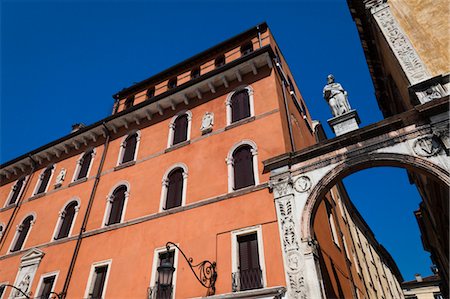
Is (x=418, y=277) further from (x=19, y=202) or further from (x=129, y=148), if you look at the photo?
(x=19, y=202)

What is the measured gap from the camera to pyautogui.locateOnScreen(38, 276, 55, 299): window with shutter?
40.5 ft

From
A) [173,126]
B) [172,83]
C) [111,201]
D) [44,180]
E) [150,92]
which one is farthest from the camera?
[150,92]

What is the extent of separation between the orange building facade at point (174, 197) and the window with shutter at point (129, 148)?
0.07 meters

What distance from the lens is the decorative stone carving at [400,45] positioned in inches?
363

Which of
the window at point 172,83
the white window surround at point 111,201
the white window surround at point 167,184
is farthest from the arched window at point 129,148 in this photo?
the window at point 172,83

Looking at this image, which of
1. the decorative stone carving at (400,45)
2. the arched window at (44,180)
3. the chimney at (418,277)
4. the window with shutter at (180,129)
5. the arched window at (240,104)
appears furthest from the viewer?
the chimney at (418,277)

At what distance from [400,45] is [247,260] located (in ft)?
28.5

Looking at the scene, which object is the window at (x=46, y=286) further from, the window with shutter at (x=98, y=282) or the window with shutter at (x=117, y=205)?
the window with shutter at (x=117, y=205)

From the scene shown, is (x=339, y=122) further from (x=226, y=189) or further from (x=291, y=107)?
(x=226, y=189)

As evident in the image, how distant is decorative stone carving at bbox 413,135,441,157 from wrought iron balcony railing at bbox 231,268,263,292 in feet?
17.9

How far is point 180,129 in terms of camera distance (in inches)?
565

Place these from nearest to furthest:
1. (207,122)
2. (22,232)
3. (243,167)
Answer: (243,167), (207,122), (22,232)

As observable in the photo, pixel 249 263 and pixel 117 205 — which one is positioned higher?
pixel 117 205

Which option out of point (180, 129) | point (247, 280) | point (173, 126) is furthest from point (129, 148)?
point (247, 280)
